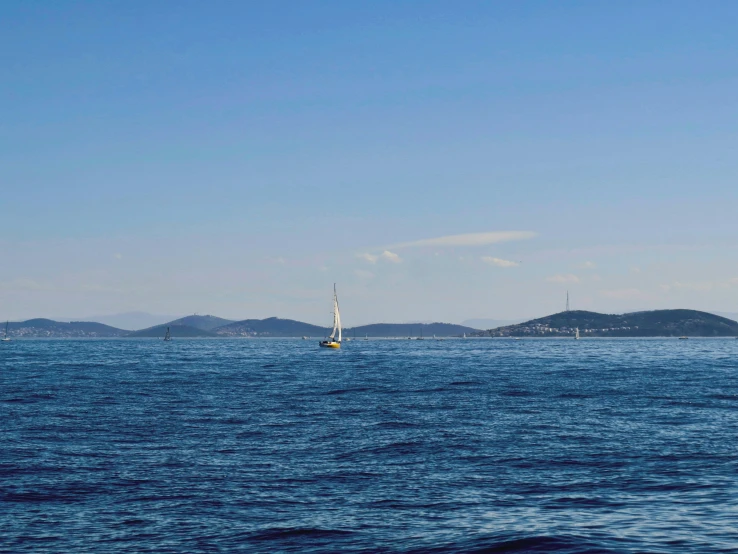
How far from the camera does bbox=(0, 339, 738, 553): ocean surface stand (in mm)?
27438

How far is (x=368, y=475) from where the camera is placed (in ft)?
125

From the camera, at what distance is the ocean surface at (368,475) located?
27.4 m

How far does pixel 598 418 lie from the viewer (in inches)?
2397

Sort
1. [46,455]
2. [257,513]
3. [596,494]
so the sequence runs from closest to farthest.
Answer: [257,513]
[596,494]
[46,455]

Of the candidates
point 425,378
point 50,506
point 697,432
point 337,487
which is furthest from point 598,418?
point 425,378

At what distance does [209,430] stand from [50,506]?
22381 millimetres

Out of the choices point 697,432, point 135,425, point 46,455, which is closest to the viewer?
point 46,455

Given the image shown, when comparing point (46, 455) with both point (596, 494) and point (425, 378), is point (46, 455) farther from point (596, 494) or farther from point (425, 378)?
point (425, 378)

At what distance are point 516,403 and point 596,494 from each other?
39.2 m

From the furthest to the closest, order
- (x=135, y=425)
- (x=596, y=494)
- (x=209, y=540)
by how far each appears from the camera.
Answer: (x=135, y=425), (x=596, y=494), (x=209, y=540)

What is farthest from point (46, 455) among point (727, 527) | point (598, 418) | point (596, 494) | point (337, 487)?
point (598, 418)

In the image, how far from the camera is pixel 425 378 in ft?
372

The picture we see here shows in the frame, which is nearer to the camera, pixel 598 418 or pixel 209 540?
pixel 209 540

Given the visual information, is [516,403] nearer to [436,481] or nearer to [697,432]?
[697,432]
